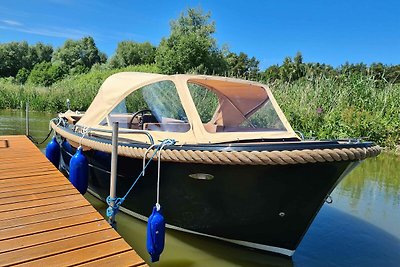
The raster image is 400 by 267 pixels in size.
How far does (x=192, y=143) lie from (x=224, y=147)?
621 mm

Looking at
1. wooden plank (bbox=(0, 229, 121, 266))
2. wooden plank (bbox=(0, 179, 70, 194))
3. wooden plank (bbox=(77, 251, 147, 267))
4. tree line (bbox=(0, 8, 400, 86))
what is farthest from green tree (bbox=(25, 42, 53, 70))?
wooden plank (bbox=(77, 251, 147, 267))

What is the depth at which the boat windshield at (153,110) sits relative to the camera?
423 cm

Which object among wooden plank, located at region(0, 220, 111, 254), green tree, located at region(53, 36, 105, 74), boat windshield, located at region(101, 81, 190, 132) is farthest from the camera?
green tree, located at region(53, 36, 105, 74)

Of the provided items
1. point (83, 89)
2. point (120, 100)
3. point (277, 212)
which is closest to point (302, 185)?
point (277, 212)

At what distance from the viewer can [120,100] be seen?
4734 millimetres

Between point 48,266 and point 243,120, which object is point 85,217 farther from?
point 243,120

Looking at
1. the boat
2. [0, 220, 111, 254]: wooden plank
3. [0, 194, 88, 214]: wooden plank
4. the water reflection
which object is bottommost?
the water reflection

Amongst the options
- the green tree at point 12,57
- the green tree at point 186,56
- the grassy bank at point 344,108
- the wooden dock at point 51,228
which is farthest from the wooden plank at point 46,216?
the green tree at point 12,57

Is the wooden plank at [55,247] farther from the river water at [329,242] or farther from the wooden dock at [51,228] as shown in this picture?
the river water at [329,242]

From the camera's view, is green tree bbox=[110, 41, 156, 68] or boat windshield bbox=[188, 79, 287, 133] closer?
boat windshield bbox=[188, 79, 287, 133]

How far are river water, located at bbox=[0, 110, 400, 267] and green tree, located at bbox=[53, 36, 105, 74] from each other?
51755 millimetres

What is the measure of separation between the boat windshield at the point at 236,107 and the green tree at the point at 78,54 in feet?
168

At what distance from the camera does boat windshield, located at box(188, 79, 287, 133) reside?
4.60m

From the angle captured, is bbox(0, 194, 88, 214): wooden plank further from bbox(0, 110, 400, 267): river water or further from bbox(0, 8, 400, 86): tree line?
bbox(0, 8, 400, 86): tree line
